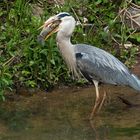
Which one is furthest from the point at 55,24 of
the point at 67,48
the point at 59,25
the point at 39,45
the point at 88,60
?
the point at 39,45

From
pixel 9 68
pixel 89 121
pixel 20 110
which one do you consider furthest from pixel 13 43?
pixel 89 121

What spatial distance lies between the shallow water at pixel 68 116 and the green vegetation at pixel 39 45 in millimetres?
261

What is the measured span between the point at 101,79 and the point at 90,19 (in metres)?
2.14

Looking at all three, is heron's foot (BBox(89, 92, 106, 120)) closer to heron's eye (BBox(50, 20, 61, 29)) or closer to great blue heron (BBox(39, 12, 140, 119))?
great blue heron (BBox(39, 12, 140, 119))

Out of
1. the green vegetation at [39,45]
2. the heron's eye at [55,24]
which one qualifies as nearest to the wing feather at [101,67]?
the heron's eye at [55,24]

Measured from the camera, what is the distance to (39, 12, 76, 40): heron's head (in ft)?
27.1

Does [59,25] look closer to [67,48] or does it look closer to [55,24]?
[55,24]

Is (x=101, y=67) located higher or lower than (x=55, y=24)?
lower

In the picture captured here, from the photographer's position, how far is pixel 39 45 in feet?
29.5

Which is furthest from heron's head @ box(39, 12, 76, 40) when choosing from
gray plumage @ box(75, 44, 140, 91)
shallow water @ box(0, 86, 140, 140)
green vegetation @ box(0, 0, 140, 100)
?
shallow water @ box(0, 86, 140, 140)

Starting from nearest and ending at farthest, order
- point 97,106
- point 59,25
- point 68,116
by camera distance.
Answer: point 68,116, point 97,106, point 59,25

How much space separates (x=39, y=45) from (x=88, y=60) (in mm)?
950

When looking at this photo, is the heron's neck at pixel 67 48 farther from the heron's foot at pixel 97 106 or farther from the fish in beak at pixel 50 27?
the heron's foot at pixel 97 106

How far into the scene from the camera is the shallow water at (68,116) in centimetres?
716
